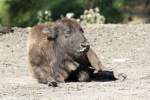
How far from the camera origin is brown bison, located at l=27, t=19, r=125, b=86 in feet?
35.6

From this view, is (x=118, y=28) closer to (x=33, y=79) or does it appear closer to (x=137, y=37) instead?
(x=137, y=37)

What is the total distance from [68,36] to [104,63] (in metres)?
1.79

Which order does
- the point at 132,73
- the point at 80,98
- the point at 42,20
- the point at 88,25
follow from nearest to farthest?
1. the point at 80,98
2. the point at 132,73
3. the point at 88,25
4. the point at 42,20

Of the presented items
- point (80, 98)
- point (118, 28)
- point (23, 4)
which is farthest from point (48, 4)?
point (80, 98)

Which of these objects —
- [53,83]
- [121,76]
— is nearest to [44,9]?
[121,76]

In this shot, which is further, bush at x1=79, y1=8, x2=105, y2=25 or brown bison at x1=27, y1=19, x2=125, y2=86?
bush at x1=79, y1=8, x2=105, y2=25

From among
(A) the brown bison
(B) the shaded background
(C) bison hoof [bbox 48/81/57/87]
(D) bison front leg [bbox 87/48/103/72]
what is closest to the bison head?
(A) the brown bison

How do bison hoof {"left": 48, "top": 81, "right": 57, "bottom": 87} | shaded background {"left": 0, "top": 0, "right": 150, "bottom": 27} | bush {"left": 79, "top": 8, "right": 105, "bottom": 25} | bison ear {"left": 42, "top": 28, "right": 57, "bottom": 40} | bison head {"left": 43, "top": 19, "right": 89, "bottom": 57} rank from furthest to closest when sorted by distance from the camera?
shaded background {"left": 0, "top": 0, "right": 150, "bottom": 27} < bush {"left": 79, "top": 8, "right": 105, "bottom": 25} < bison ear {"left": 42, "top": 28, "right": 57, "bottom": 40} < bison head {"left": 43, "top": 19, "right": 89, "bottom": 57} < bison hoof {"left": 48, "top": 81, "right": 57, "bottom": 87}

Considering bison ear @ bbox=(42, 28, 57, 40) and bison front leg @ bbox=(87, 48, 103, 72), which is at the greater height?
bison ear @ bbox=(42, 28, 57, 40)

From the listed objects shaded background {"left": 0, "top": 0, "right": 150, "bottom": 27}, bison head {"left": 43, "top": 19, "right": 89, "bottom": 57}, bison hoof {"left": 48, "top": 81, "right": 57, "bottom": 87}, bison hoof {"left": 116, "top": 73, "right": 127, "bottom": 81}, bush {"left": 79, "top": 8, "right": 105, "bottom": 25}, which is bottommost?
bison hoof {"left": 48, "top": 81, "right": 57, "bottom": 87}

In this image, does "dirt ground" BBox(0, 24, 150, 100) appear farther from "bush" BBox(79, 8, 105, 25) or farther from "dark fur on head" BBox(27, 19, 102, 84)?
"bush" BBox(79, 8, 105, 25)

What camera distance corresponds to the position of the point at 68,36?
1094cm

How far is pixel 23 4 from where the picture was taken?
66.1ft

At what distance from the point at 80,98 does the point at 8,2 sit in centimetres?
1034
